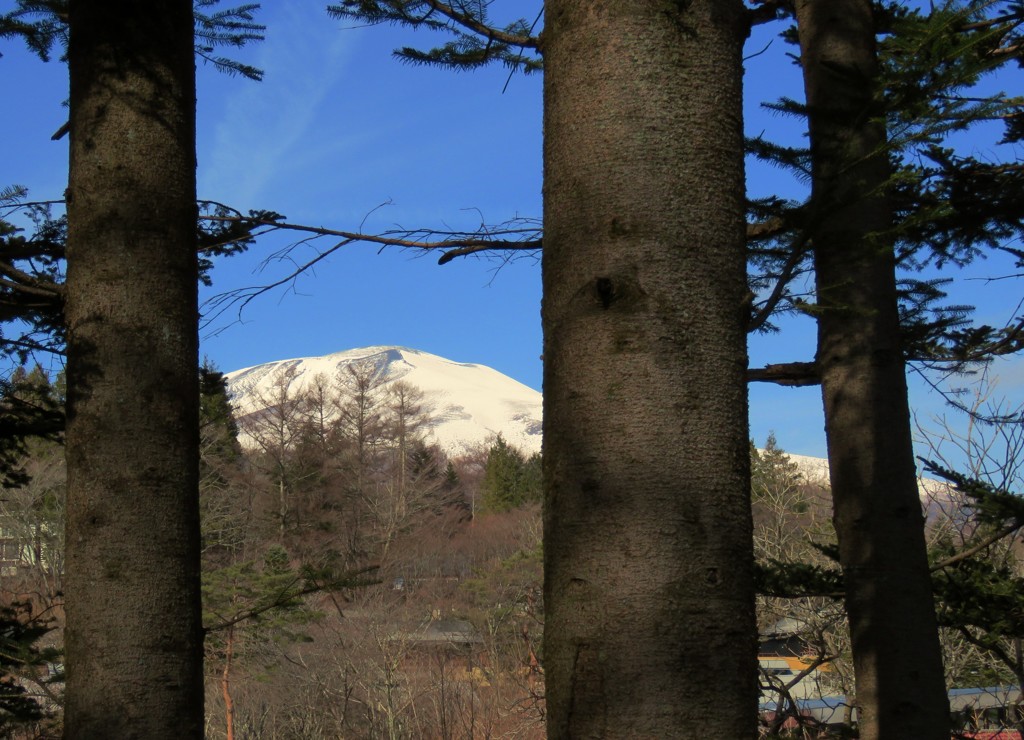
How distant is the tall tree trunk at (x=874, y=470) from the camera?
3.70m

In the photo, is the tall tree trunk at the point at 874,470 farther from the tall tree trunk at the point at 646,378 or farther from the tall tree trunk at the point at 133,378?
the tall tree trunk at the point at 133,378

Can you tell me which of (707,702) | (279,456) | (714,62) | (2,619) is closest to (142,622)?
(2,619)

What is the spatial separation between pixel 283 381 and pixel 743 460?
37.5m

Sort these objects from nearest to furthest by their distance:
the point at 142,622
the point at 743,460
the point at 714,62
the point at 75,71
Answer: the point at 743,460
the point at 714,62
the point at 142,622
the point at 75,71

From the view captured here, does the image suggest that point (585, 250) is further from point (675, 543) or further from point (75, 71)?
point (75, 71)

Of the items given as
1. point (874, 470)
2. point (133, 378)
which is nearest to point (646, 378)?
point (133, 378)

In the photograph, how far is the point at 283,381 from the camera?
3781cm

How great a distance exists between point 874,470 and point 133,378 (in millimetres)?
2888

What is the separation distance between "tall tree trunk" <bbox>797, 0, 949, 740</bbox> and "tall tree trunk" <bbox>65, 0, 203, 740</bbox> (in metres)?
2.37

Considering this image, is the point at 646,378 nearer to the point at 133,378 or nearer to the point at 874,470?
the point at 133,378

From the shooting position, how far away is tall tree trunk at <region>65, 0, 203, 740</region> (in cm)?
295

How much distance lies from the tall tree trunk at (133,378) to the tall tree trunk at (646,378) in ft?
6.34

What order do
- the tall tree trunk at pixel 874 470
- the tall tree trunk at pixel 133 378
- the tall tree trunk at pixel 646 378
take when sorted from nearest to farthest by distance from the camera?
the tall tree trunk at pixel 646 378
the tall tree trunk at pixel 133 378
the tall tree trunk at pixel 874 470

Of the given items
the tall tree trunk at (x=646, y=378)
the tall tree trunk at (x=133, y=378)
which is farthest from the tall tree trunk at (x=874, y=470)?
the tall tree trunk at (x=133, y=378)
